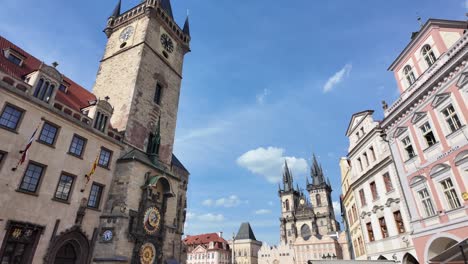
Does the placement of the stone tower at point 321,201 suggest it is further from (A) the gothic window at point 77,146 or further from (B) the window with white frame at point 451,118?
(A) the gothic window at point 77,146

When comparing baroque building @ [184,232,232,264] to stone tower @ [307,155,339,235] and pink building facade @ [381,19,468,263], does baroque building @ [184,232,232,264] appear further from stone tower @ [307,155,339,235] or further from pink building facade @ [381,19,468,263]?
pink building facade @ [381,19,468,263]

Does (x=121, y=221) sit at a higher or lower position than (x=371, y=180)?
lower

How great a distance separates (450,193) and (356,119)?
Answer: 1107 centimetres

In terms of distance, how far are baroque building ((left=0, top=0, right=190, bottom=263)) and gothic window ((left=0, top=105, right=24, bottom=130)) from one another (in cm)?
4

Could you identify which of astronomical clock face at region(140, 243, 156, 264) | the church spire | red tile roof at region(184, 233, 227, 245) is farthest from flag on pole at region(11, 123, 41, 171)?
the church spire

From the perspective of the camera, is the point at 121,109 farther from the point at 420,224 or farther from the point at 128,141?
the point at 420,224

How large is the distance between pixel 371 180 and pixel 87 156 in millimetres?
19887

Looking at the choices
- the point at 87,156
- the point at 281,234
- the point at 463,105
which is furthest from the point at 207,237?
the point at 463,105

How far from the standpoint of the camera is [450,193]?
12.9m

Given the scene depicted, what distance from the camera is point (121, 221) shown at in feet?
53.0

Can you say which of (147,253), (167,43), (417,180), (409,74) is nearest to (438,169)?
(417,180)

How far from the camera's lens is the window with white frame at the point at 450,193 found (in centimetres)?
1255

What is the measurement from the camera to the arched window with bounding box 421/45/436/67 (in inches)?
594

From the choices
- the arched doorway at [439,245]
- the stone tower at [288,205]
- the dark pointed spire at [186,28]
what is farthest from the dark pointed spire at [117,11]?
the stone tower at [288,205]
